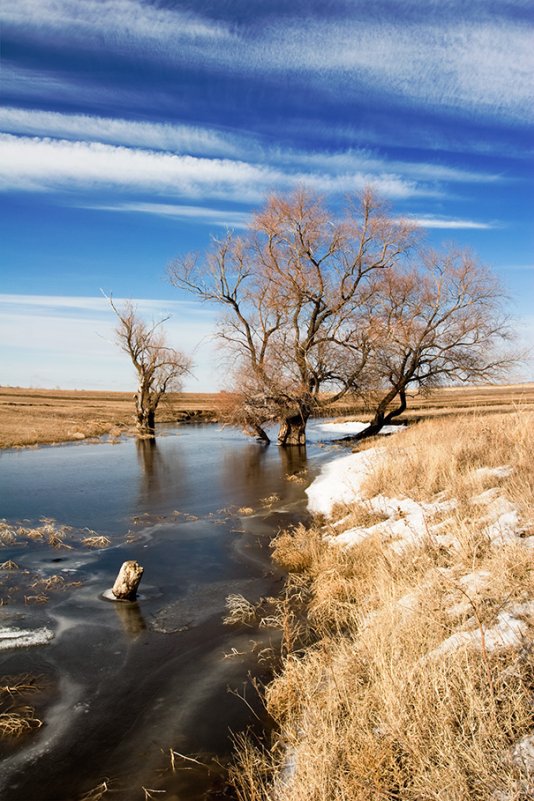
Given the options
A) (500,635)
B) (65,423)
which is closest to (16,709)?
(500,635)

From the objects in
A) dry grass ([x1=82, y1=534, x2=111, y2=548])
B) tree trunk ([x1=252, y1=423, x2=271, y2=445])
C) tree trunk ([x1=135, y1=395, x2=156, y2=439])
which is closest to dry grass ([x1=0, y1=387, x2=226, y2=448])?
tree trunk ([x1=135, y1=395, x2=156, y2=439])

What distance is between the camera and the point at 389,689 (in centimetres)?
374

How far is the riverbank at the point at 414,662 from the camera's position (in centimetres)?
308

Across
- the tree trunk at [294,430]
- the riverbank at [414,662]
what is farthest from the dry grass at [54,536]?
the tree trunk at [294,430]

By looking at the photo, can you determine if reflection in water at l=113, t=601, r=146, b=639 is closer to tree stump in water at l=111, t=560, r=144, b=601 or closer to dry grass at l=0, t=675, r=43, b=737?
tree stump in water at l=111, t=560, r=144, b=601

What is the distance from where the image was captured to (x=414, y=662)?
4.04m

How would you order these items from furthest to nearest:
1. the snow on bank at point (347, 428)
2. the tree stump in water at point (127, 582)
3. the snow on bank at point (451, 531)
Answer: the snow on bank at point (347, 428) → the tree stump in water at point (127, 582) → the snow on bank at point (451, 531)

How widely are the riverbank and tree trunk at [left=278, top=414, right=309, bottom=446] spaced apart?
19201 mm

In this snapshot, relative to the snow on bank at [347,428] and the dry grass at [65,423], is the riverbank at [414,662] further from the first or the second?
the snow on bank at [347,428]

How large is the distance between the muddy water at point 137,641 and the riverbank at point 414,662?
0.62 m

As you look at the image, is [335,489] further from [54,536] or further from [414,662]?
[414,662]

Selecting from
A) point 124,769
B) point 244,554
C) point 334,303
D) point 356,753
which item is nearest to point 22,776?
point 124,769

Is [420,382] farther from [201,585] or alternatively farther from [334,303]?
[201,585]

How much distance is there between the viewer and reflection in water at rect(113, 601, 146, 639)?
6893 mm
